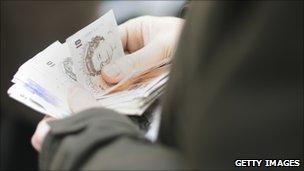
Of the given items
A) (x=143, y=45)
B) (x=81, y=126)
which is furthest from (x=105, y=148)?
(x=143, y=45)

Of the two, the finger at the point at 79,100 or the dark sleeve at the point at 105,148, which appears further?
the finger at the point at 79,100

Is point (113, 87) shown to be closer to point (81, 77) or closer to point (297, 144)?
point (81, 77)

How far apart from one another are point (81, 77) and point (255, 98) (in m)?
0.50

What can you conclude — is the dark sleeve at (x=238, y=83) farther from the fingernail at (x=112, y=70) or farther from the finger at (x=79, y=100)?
the fingernail at (x=112, y=70)

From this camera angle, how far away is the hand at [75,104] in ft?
2.52

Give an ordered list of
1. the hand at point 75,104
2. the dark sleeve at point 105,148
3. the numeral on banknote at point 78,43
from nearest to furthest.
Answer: the dark sleeve at point 105,148
the hand at point 75,104
the numeral on banknote at point 78,43

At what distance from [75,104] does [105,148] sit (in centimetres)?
26

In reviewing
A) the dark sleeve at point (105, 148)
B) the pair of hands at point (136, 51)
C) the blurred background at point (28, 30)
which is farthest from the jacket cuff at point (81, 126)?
the blurred background at point (28, 30)

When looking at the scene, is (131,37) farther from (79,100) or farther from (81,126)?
(81,126)

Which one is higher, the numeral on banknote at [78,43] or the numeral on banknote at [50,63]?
the numeral on banknote at [78,43]

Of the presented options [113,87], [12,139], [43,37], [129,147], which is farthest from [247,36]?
[12,139]

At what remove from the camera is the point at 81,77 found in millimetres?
928

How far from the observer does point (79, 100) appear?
845 millimetres

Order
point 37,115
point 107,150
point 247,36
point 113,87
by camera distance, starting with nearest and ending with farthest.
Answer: point 247,36
point 107,150
point 113,87
point 37,115
